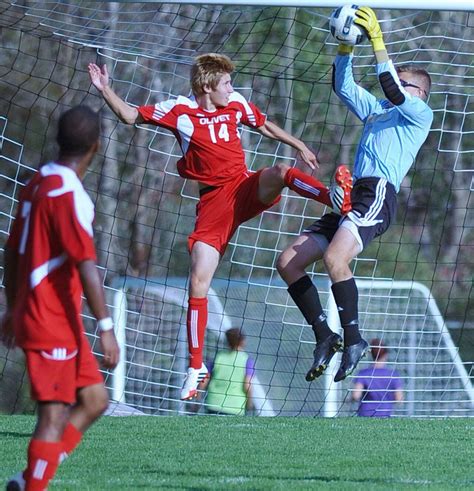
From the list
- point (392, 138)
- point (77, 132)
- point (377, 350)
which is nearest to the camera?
point (77, 132)

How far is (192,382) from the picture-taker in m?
8.30

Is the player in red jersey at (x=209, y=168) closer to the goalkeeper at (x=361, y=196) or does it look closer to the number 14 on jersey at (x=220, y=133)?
the number 14 on jersey at (x=220, y=133)

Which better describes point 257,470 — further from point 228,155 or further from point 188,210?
point 188,210

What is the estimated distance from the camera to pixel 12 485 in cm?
507

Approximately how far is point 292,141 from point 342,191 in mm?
1148

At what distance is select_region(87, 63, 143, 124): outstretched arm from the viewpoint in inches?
325

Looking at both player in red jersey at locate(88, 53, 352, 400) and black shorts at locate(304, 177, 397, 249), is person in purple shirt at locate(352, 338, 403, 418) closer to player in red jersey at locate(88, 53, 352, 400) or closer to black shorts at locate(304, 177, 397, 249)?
player in red jersey at locate(88, 53, 352, 400)

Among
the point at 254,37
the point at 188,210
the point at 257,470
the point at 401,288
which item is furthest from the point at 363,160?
the point at 188,210

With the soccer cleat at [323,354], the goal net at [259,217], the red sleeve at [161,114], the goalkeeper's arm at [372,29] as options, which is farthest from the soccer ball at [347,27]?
the goal net at [259,217]

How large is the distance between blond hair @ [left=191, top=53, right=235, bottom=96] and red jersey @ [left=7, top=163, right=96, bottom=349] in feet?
11.6

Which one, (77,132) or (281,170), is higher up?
(77,132)

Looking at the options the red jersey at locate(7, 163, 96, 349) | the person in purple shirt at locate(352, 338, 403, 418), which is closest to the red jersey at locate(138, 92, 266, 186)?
the red jersey at locate(7, 163, 96, 349)

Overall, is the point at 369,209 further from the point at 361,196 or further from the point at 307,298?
the point at 307,298

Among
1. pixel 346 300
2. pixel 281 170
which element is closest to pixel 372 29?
pixel 281 170
